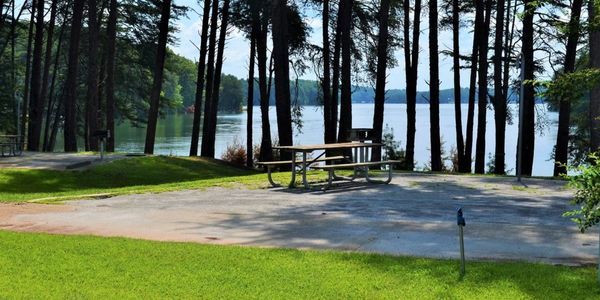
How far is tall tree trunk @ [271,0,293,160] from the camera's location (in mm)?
19391

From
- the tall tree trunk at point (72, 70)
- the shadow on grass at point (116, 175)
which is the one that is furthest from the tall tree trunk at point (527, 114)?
the tall tree trunk at point (72, 70)

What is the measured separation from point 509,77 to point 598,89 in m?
11.9

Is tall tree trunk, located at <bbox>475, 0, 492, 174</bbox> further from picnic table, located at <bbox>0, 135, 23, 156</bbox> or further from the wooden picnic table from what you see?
picnic table, located at <bbox>0, 135, 23, 156</bbox>

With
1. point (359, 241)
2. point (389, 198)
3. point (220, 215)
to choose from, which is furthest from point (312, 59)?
point (359, 241)

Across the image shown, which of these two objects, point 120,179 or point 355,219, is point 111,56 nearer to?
point 120,179

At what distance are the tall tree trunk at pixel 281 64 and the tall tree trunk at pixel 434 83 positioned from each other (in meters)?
4.59

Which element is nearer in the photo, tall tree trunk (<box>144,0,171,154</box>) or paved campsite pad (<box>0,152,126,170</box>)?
paved campsite pad (<box>0,152,126,170</box>)

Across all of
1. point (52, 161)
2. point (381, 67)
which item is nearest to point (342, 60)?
point (381, 67)

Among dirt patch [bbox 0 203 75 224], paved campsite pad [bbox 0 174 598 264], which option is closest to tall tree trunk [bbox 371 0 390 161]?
paved campsite pad [bbox 0 174 598 264]

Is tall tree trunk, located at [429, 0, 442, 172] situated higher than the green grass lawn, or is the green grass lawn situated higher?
tall tree trunk, located at [429, 0, 442, 172]

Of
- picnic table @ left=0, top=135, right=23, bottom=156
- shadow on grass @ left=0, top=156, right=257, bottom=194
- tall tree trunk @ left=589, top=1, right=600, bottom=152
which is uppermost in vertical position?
tall tree trunk @ left=589, top=1, right=600, bottom=152

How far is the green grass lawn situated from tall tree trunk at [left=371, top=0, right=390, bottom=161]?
1286cm

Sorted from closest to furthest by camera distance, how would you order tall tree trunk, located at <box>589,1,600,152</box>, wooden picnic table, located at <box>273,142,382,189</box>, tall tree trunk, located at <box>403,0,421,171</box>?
wooden picnic table, located at <box>273,142,382,189</box>
tall tree trunk, located at <box>589,1,600,152</box>
tall tree trunk, located at <box>403,0,421,171</box>

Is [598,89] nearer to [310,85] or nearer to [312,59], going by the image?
[312,59]
